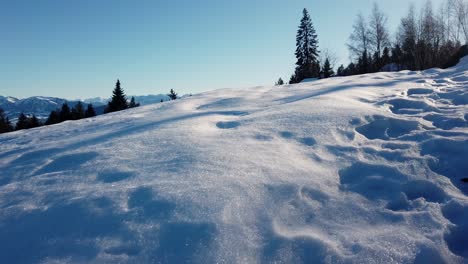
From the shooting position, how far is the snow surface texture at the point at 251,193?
2.04 meters

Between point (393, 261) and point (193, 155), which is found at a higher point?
point (193, 155)

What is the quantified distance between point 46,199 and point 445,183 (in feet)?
13.3

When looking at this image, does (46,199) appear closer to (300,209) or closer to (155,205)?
(155,205)

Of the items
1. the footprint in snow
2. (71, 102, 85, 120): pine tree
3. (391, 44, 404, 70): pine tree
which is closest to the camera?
the footprint in snow

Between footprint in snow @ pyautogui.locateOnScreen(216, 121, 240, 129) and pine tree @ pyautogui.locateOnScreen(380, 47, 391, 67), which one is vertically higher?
pine tree @ pyautogui.locateOnScreen(380, 47, 391, 67)

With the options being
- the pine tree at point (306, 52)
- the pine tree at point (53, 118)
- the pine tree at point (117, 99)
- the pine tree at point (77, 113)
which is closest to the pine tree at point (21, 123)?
the pine tree at point (53, 118)

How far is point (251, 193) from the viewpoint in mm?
2598

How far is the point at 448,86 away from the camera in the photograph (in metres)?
6.81

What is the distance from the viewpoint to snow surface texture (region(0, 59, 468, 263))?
2037 millimetres

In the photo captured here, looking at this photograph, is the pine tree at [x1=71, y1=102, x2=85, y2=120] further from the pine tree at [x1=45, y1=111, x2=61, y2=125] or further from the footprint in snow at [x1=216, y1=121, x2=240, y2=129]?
the footprint in snow at [x1=216, y1=121, x2=240, y2=129]

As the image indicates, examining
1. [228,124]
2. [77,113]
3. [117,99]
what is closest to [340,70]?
[117,99]

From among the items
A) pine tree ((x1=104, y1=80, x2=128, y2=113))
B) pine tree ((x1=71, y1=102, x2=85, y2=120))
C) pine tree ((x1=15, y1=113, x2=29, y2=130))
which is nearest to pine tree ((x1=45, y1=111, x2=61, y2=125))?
pine tree ((x1=71, y1=102, x2=85, y2=120))

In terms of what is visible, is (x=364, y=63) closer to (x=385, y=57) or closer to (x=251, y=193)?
(x=385, y=57)

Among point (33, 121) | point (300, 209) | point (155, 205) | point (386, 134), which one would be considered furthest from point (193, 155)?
point (33, 121)
